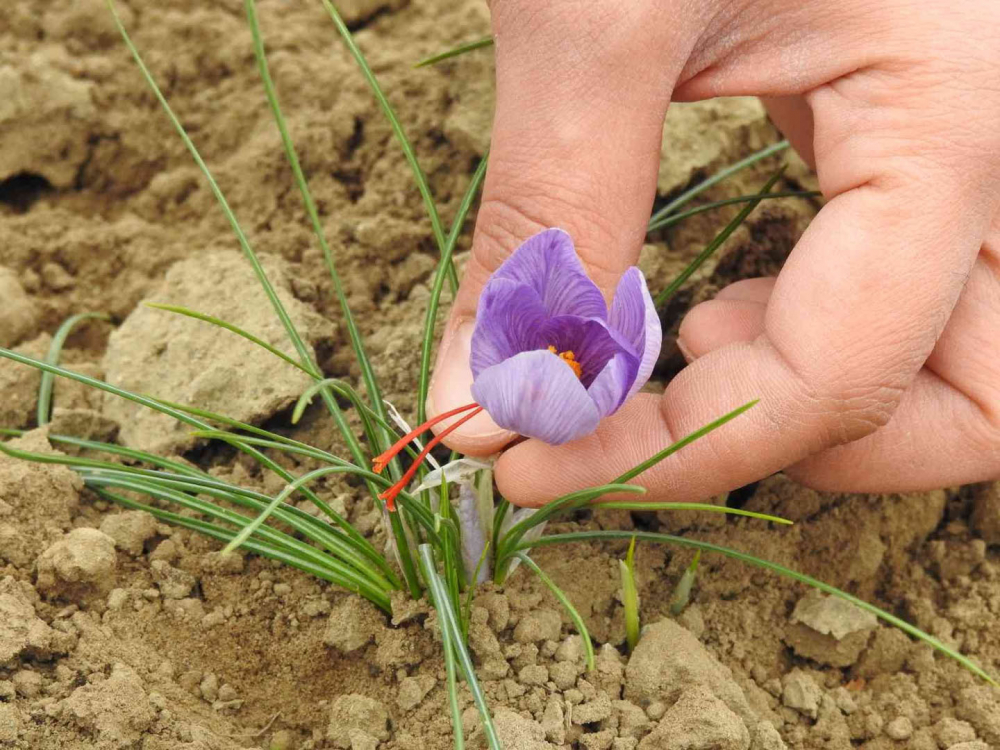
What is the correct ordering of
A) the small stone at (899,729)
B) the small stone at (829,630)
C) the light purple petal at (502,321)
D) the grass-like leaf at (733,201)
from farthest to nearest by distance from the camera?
1. the grass-like leaf at (733,201)
2. the small stone at (829,630)
3. the small stone at (899,729)
4. the light purple petal at (502,321)

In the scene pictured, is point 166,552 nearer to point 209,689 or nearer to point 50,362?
point 209,689

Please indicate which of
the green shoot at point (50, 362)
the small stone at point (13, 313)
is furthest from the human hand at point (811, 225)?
the small stone at point (13, 313)

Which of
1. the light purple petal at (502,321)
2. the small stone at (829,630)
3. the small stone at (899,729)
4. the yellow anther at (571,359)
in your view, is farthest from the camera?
the small stone at (829,630)

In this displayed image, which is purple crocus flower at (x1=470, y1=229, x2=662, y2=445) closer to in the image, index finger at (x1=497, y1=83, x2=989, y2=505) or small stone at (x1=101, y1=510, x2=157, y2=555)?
index finger at (x1=497, y1=83, x2=989, y2=505)

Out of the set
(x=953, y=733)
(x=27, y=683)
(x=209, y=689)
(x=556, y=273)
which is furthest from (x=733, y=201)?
(x=27, y=683)

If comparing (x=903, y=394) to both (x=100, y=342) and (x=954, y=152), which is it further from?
(x=100, y=342)

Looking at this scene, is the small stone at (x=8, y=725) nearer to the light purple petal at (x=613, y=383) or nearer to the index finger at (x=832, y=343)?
the index finger at (x=832, y=343)

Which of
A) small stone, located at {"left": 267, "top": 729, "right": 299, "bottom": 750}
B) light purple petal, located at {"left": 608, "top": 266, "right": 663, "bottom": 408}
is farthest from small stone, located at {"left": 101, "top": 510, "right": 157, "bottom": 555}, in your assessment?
light purple petal, located at {"left": 608, "top": 266, "right": 663, "bottom": 408}
